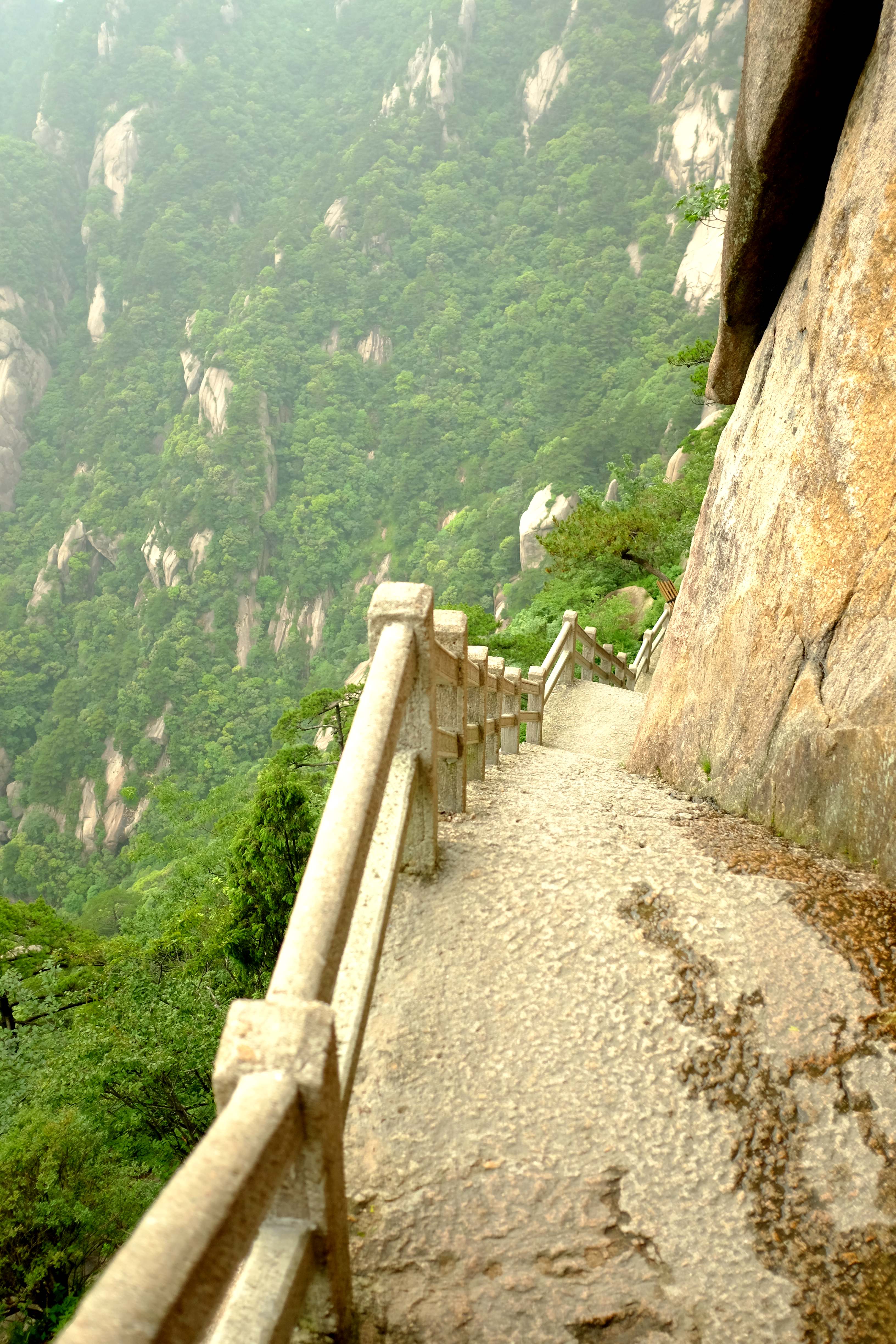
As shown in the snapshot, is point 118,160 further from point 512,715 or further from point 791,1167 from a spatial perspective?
point 791,1167

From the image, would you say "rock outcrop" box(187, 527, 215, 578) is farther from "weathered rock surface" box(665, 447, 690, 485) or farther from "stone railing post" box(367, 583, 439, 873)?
"stone railing post" box(367, 583, 439, 873)

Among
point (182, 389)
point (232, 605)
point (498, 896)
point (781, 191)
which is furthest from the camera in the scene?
point (182, 389)

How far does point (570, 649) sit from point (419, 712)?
9491mm

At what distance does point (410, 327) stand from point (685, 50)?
39.6 m

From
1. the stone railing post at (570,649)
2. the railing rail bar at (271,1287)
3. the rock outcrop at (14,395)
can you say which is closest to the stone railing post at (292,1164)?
the railing rail bar at (271,1287)

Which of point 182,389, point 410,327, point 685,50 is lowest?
point 182,389

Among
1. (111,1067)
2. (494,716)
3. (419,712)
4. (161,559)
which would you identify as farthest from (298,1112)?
(161,559)

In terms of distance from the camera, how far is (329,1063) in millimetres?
1520

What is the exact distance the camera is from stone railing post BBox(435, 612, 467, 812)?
3.85 metres

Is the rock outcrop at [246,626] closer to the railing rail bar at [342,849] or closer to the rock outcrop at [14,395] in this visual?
the rock outcrop at [14,395]

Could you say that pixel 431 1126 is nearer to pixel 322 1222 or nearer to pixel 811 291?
pixel 322 1222

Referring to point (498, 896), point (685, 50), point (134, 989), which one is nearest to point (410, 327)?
point (685, 50)

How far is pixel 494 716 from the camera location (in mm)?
6324

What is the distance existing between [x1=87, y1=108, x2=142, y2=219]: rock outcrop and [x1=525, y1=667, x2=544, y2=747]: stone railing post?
11826cm
